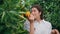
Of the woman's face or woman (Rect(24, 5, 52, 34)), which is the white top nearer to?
woman (Rect(24, 5, 52, 34))

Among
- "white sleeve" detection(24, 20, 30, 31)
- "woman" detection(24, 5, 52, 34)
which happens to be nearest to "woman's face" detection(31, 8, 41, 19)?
"woman" detection(24, 5, 52, 34)

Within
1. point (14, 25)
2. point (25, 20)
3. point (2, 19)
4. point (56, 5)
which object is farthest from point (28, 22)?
point (56, 5)

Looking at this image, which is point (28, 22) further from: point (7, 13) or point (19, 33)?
point (7, 13)

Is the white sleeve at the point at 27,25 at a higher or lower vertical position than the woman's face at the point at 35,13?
lower

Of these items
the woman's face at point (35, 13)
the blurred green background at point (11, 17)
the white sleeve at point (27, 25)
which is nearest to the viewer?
the blurred green background at point (11, 17)

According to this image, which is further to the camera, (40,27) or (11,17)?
(40,27)

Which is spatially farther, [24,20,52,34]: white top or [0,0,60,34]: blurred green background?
[24,20,52,34]: white top

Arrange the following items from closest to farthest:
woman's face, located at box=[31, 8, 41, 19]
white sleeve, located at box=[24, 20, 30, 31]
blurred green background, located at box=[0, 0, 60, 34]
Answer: blurred green background, located at box=[0, 0, 60, 34], woman's face, located at box=[31, 8, 41, 19], white sleeve, located at box=[24, 20, 30, 31]

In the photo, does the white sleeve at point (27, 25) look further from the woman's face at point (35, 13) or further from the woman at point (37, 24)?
the woman's face at point (35, 13)

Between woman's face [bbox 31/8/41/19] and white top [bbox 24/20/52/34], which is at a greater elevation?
woman's face [bbox 31/8/41/19]

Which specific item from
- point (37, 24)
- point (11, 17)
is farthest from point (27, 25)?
point (11, 17)

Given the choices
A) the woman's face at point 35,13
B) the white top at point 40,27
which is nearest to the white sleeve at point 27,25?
the white top at point 40,27

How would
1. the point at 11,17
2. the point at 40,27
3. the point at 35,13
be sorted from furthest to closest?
1. the point at 40,27
2. the point at 35,13
3. the point at 11,17

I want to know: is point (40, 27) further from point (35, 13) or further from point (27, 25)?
point (35, 13)
